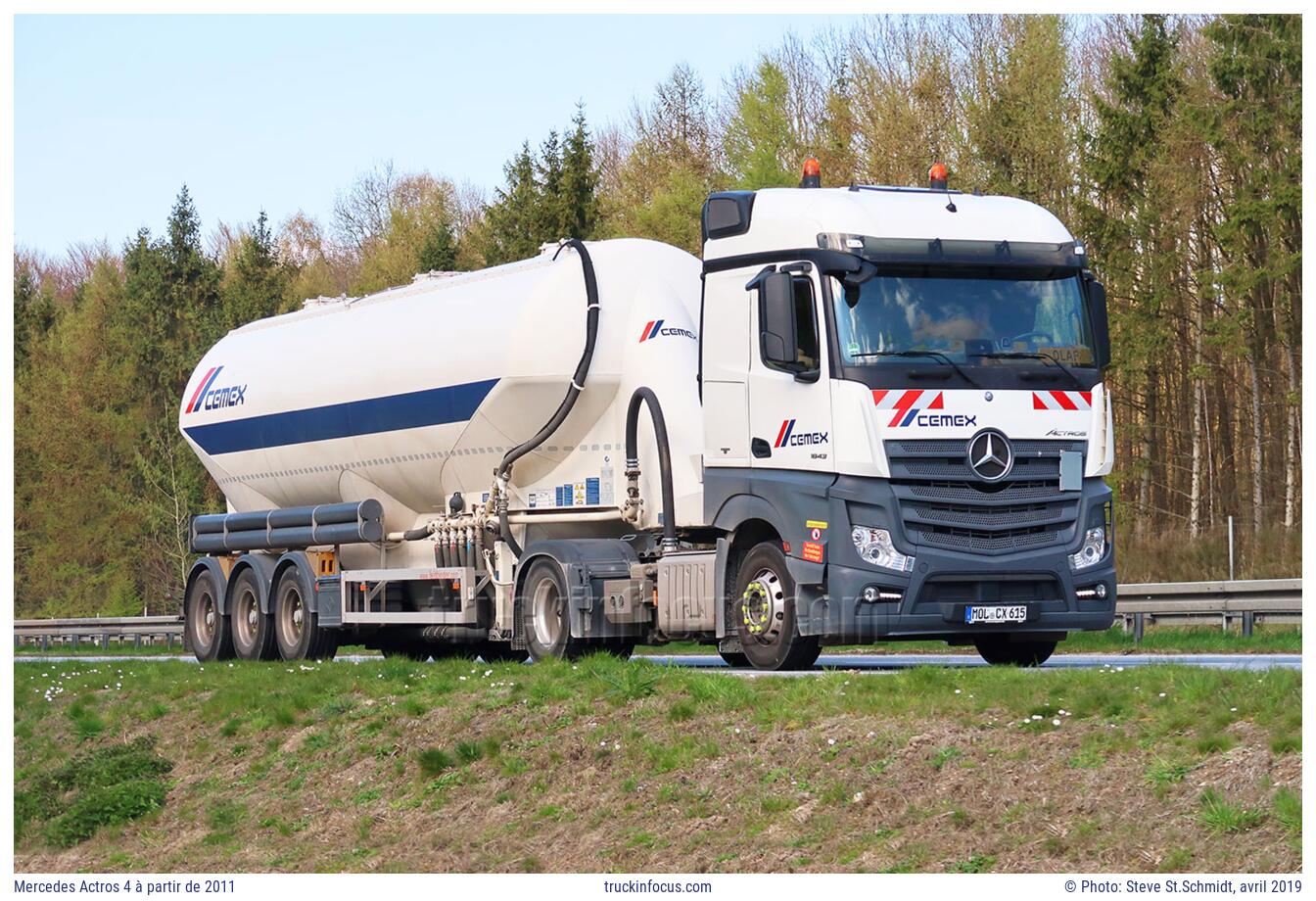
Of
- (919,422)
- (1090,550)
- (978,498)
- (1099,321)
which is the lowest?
(1090,550)

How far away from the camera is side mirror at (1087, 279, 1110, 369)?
1503 cm

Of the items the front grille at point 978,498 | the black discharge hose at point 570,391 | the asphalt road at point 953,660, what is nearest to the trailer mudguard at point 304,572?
the asphalt road at point 953,660

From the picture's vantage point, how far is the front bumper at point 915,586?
1429cm

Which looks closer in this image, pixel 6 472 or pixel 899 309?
pixel 899 309

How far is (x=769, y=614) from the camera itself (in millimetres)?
15086

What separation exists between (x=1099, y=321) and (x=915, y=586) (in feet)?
8.87

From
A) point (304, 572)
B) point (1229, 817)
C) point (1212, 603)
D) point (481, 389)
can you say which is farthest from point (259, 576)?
point (1229, 817)

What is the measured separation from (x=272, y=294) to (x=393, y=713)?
145 feet

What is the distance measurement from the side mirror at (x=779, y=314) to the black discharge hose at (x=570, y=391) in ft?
9.60

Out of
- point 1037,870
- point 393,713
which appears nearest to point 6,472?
point 393,713

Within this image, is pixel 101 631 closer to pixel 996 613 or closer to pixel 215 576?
pixel 215 576

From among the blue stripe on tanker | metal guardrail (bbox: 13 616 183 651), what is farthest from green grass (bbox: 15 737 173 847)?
metal guardrail (bbox: 13 616 183 651)

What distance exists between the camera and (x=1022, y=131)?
3778cm
